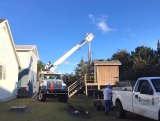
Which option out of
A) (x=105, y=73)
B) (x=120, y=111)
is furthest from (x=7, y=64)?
(x=120, y=111)

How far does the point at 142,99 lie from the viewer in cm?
1509

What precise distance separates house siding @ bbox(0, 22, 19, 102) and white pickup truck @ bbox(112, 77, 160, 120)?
13786mm

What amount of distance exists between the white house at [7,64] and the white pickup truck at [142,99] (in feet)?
44.9

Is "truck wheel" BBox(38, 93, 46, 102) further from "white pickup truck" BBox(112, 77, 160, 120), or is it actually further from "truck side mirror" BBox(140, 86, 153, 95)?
"truck side mirror" BBox(140, 86, 153, 95)

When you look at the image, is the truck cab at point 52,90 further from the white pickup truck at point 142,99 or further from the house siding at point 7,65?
the white pickup truck at point 142,99

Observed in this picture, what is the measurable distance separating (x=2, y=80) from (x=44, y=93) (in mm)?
4000

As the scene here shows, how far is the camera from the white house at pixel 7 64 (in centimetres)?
2986

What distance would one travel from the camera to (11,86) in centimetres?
3419

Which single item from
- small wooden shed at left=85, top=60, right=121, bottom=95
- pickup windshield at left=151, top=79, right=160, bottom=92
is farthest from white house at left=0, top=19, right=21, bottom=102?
pickup windshield at left=151, top=79, right=160, bottom=92

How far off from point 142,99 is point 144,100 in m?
0.25

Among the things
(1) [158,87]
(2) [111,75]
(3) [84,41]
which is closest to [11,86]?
(2) [111,75]

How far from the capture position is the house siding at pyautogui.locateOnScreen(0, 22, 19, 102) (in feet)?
98.7

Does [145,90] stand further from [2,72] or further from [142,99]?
[2,72]

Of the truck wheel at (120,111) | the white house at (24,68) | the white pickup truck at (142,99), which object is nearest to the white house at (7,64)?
the white house at (24,68)
